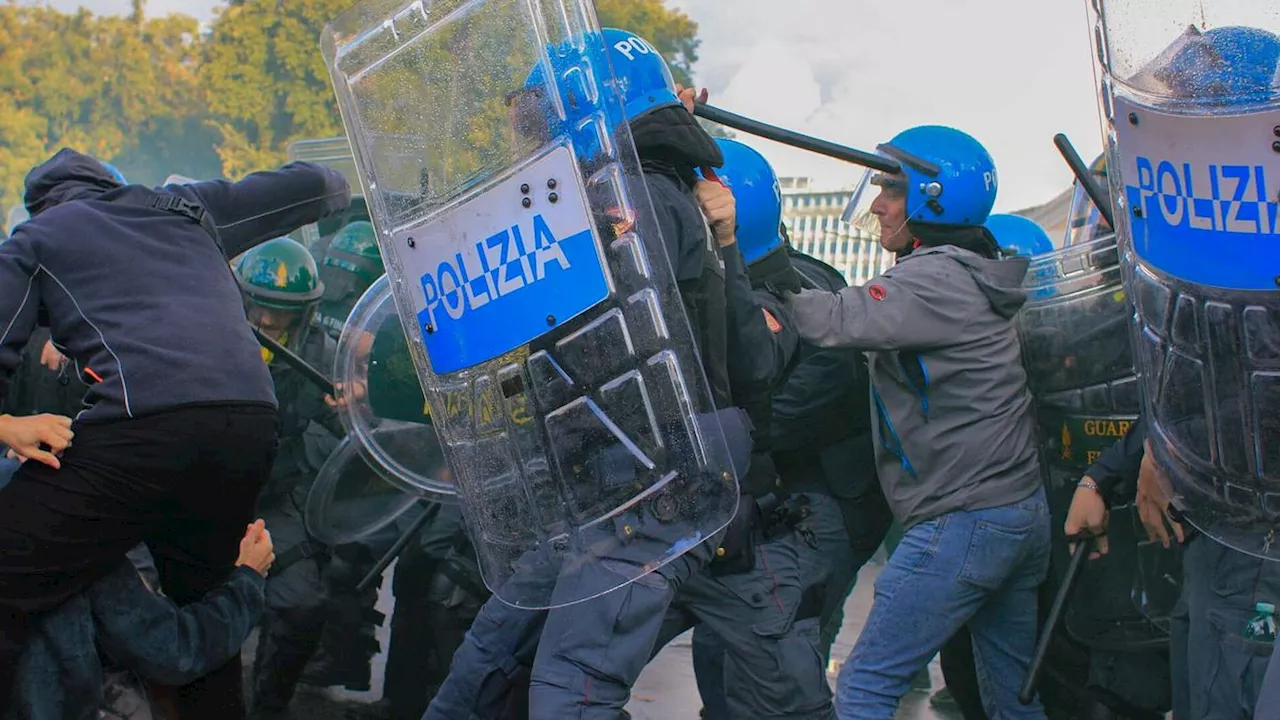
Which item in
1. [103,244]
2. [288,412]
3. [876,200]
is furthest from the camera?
[288,412]

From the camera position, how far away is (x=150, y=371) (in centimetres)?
304

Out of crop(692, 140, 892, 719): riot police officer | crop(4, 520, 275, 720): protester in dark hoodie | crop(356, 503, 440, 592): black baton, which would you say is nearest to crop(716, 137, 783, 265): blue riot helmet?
crop(692, 140, 892, 719): riot police officer

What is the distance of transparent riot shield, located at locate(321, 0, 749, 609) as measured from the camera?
2629mm

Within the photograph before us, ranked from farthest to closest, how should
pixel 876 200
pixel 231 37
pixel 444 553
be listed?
pixel 231 37 < pixel 444 553 < pixel 876 200

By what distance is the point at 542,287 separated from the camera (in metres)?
2.62

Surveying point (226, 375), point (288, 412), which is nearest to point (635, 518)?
point (226, 375)

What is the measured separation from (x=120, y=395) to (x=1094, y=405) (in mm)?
2697

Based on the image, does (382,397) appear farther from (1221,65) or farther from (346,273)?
(1221,65)

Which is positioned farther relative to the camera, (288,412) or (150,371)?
(288,412)

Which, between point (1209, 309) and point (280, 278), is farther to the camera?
point (280, 278)

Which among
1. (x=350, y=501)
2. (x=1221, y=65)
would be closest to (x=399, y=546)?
(x=350, y=501)

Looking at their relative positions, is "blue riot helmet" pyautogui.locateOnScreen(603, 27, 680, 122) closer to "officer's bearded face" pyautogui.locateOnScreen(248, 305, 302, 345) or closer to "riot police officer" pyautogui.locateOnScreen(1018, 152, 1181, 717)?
"riot police officer" pyautogui.locateOnScreen(1018, 152, 1181, 717)

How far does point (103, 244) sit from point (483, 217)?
1.07 m

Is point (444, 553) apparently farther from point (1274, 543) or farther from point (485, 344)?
point (1274, 543)
